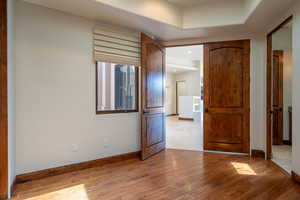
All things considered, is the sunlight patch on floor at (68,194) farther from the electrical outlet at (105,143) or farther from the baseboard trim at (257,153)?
the baseboard trim at (257,153)

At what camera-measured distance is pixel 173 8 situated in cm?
347

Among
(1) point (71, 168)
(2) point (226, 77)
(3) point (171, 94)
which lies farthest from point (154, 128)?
(3) point (171, 94)

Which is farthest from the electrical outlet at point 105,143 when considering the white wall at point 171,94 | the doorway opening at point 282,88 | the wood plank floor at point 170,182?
the white wall at point 171,94

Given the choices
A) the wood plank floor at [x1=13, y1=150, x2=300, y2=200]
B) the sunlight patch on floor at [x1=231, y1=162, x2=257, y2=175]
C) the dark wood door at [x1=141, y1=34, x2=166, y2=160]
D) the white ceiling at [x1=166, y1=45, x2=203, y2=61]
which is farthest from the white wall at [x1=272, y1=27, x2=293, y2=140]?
the dark wood door at [x1=141, y1=34, x2=166, y2=160]

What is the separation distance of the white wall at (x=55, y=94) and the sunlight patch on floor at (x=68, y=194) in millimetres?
591

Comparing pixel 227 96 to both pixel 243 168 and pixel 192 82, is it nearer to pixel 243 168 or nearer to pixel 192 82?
pixel 243 168

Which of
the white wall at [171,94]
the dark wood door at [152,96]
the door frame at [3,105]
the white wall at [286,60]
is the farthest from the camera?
the white wall at [171,94]

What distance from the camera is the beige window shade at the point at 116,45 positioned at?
3268 millimetres

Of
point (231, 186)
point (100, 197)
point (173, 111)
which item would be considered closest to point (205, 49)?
point (231, 186)

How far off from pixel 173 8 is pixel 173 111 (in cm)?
939

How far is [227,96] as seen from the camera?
13.2 ft

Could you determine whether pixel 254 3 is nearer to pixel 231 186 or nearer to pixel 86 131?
pixel 231 186

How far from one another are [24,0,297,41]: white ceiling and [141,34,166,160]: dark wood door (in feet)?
1.21

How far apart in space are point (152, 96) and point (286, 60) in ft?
10.9
